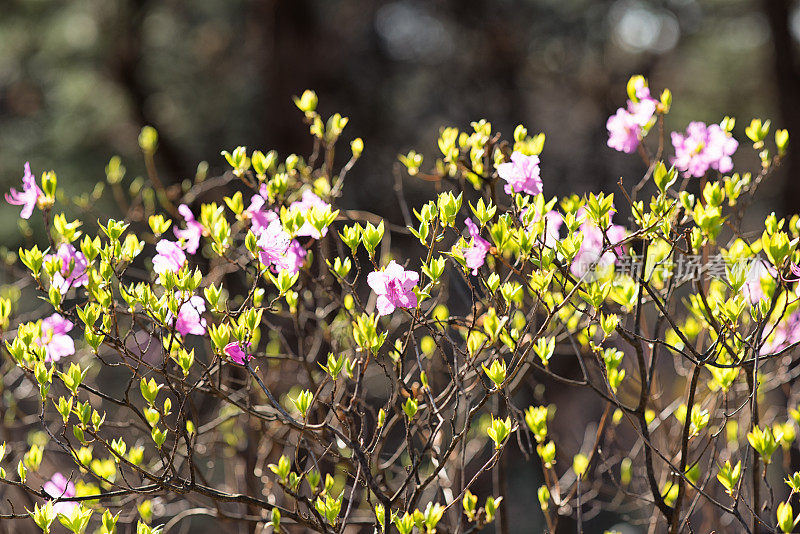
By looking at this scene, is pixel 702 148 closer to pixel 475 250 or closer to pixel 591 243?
pixel 591 243

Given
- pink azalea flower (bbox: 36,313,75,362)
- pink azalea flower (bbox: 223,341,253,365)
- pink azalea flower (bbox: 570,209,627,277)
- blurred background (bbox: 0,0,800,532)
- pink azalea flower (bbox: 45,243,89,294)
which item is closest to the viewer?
pink azalea flower (bbox: 223,341,253,365)

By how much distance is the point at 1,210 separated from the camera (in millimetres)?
6223

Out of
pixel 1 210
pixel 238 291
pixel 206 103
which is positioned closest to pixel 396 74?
pixel 206 103

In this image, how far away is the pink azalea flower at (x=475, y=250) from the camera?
54.0 inches

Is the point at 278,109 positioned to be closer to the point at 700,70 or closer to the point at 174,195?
the point at 174,195

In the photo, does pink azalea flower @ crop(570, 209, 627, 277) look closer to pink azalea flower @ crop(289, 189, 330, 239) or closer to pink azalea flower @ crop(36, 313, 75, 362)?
pink azalea flower @ crop(289, 189, 330, 239)

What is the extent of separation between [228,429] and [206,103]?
4351 mm

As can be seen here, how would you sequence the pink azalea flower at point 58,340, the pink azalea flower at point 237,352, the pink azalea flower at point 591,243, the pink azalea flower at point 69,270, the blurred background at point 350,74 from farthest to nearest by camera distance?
the blurred background at point 350,74
the pink azalea flower at point 591,243
the pink azalea flower at point 58,340
the pink azalea flower at point 69,270
the pink azalea flower at point 237,352

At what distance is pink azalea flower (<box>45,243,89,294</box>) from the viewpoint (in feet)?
4.56

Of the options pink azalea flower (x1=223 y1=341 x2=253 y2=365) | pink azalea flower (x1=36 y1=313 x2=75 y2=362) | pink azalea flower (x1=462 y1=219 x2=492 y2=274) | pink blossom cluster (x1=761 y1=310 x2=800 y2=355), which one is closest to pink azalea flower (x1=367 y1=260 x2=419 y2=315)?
pink azalea flower (x1=462 y1=219 x2=492 y2=274)

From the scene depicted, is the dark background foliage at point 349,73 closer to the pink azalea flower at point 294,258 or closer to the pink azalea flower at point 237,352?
the pink azalea flower at point 294,258

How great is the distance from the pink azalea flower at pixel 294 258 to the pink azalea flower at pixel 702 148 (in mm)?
899

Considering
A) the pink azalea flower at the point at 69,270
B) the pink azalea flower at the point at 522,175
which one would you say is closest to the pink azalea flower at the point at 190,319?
the pink azalea flower at the point at 69,270

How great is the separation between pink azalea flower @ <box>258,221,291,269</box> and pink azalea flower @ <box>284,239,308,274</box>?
0.02 metres
